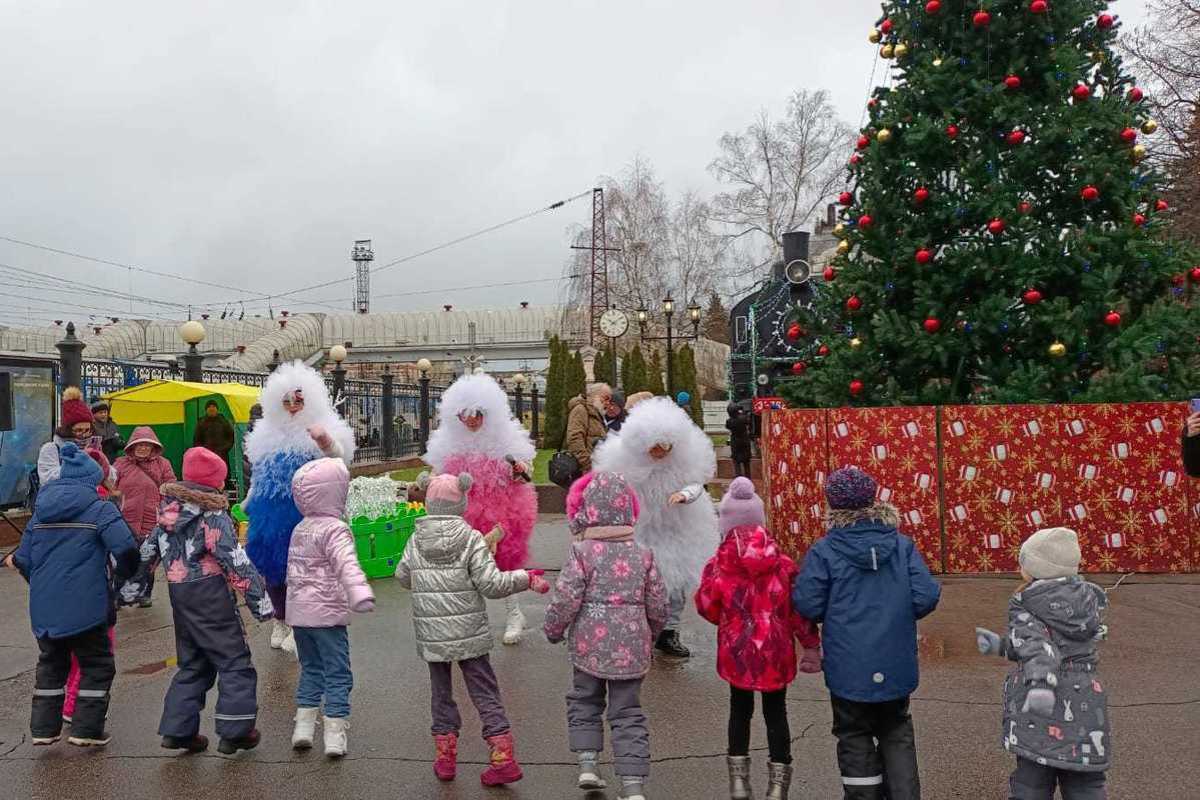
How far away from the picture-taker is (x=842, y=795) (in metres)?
4.10

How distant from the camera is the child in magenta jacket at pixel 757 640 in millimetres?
3930

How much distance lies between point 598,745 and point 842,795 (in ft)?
3.49

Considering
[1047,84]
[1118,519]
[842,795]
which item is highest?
[1047,84]

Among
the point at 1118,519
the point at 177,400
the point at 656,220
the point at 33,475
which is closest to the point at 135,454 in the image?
the point at 33,475

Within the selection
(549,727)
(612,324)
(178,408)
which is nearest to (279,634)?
(549,727)

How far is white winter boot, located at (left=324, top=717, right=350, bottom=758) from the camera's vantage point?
457 cm

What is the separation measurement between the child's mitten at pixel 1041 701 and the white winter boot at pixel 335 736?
121 inches

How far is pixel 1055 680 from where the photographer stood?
128 inches

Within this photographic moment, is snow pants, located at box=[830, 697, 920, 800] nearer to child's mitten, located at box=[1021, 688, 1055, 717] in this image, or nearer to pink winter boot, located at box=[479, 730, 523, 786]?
child's mitten, located at box=[1021, 688, 1055, 717]

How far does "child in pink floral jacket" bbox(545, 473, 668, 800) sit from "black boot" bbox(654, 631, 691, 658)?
2119mm

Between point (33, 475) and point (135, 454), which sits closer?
point (135, 454)

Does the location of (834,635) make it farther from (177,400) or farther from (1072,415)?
(177,400)

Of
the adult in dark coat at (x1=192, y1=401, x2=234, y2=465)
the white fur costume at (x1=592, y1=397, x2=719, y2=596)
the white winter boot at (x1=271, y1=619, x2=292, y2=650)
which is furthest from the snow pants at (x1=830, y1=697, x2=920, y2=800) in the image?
the adult in dark coat at (x1=192, y1=401, x2=234, y2=465)

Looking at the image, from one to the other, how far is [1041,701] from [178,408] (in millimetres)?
14152
